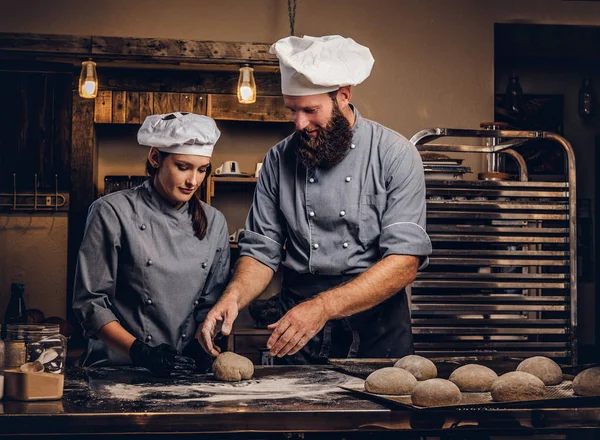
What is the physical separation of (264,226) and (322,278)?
321 mm

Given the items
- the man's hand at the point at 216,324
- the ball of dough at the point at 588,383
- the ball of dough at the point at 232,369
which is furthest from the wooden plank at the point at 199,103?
the ball of dough at the point at 588,383

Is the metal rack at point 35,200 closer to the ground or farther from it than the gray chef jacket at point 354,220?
farther from it

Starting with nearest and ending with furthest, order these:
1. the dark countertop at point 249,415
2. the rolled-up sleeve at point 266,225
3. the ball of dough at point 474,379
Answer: the dark countertop at point 249,415
the ball of dough at point 474,379
the rolled-up sleeve at point 266,225

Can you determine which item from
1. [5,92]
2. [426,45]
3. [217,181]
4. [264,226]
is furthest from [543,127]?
[264,226]

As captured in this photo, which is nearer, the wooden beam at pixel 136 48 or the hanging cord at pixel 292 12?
the wooden beam at pixel 136 48

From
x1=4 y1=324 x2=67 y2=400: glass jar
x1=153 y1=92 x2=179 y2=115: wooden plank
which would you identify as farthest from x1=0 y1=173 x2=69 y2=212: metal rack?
x1=4 y1=324 x2=67 y2=400: glass jar

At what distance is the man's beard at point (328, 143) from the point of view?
293 centimetres

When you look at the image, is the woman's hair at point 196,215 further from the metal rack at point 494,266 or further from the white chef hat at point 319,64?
the metal rack at point 494,266

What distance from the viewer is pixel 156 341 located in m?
2.86

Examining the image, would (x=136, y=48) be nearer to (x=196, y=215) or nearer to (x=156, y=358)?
(x=196, y=215)

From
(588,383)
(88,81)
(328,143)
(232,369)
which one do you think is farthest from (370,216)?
(88,81)

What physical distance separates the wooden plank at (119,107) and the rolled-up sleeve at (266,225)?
3.95m

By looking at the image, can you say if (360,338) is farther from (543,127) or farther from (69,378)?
(543,127)

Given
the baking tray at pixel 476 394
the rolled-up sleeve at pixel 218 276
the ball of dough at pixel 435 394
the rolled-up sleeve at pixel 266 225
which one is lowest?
the baking tray at pixel 476 394
